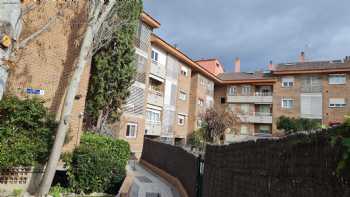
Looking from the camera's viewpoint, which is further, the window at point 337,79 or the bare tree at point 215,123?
the window at point 337,79

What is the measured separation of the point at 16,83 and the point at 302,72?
120 feet

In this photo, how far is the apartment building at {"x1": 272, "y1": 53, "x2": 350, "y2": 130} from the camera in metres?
35.5

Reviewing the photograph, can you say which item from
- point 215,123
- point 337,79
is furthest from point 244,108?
point 337,79

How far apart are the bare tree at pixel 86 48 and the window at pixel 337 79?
3291 centimetres

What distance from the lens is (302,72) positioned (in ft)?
125

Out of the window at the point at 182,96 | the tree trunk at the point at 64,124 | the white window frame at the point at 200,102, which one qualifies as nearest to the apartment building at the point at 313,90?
the white window frame at the point at 200,102

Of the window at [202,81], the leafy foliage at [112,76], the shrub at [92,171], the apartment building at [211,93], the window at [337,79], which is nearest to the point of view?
the shrub at [92,171]

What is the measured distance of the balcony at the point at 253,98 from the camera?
40312 mm

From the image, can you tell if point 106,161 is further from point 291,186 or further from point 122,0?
point 291,186

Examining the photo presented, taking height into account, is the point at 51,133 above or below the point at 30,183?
above

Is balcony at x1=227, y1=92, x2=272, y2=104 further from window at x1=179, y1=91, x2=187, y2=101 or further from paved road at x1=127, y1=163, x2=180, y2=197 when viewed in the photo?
paved road at x1=127, y1=163, x2=180, y2=197

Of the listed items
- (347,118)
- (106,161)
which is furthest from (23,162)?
(347,118)

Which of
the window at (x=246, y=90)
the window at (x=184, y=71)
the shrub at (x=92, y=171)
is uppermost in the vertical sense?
the window at (x=184, y=71)

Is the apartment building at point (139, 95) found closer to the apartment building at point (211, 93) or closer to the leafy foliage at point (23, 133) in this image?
the apartment building at point (211, 93)
